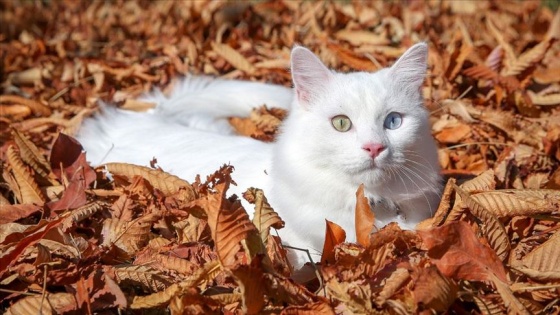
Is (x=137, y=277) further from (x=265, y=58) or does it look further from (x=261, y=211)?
(x=265, y=58)

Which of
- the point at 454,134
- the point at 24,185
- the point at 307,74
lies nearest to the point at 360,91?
the point at 307,74

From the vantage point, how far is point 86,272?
2.10 meters

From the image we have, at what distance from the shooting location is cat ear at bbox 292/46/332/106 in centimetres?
238

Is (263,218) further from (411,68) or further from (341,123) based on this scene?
(411,68)

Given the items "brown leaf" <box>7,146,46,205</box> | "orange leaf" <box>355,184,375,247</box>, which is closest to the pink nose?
"orange leaf" <box>355,184,375,247</box>

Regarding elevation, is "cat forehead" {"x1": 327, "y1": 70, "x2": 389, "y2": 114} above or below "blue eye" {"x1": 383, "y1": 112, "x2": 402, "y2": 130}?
above

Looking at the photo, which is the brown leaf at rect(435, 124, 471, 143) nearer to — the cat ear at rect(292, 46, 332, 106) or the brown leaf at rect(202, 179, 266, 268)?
the cat ear at rect(292, 46, 332, 106)

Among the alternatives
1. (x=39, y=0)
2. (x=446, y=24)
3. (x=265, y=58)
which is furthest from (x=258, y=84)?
(x=39, y=0)

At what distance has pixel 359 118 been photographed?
2.24 m

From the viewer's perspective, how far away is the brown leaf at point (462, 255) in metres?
1.83

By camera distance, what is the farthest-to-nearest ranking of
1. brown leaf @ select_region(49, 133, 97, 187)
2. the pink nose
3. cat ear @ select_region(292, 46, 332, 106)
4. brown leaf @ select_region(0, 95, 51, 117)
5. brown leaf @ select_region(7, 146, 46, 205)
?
brown leaf @ select_region(0, 95, 51, 117), brown leaf @ select_region(49, 133, 97, 187), brown leaf @ select_region(7, 146, 46, 205), cat ear @ select_region(292, 46, 332, 106), the pink nose

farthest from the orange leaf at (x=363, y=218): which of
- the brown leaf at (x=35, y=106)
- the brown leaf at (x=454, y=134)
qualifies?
the brown leaf at (x=35, y=106)

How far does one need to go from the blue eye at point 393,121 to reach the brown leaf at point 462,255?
Result: 55 cm

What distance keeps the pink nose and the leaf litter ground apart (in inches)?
5.9
